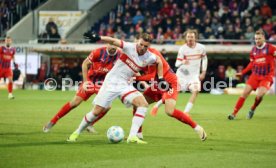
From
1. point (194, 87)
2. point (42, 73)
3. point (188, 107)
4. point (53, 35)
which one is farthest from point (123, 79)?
point (53, 35)

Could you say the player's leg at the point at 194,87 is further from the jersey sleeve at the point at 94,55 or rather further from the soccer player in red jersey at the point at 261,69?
the jersey sleeve at the point at 94,55

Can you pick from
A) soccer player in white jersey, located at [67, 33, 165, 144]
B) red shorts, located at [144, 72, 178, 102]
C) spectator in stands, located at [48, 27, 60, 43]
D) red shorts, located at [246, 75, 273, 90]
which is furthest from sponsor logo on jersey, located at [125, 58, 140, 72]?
spectator in stands, located at [48, 27, 60, 43]

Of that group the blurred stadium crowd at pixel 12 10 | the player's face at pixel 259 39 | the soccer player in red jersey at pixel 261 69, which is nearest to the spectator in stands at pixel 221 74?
the blurred stadium crowd at pixel 12 10

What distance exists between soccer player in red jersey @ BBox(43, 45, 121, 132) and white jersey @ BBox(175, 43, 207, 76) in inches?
218

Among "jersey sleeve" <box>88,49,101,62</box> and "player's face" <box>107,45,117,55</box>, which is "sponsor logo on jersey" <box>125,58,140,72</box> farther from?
"jersey sleeve" <box>88,49,101,62</box>

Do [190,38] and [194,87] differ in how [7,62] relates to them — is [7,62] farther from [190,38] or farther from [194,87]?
[190,38]

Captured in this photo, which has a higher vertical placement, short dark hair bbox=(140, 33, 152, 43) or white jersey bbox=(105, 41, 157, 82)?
short dark hair bbox=(140, 33, 152, 43)

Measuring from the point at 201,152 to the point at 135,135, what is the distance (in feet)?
5.17

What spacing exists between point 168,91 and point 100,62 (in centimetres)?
192

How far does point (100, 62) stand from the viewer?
45.5 ft

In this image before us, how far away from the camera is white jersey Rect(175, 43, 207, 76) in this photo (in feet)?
63.4

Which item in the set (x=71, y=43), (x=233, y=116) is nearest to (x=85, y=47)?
(x=71, y=43)

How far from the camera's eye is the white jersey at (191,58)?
63.4 ft

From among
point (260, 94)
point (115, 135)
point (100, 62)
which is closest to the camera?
point (115, 135)
